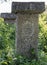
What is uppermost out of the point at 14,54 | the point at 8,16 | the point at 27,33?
the point at 8,16

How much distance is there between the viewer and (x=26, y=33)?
22.4ft

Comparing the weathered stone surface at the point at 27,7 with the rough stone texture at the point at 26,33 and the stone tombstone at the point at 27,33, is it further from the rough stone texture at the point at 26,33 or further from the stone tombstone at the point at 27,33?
the rough stone texture at the point at 26,33

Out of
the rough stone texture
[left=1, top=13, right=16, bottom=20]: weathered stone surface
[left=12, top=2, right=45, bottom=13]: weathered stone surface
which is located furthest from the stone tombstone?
[left=1, top=13, right=16, bottom=20]: weathered stone surface

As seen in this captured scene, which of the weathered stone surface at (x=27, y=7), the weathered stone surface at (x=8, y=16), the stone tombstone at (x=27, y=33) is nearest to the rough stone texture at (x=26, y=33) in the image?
the stone tombstone at (x=27, y=33)

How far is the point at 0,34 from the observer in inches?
332

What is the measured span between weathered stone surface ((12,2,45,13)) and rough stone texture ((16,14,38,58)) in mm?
251

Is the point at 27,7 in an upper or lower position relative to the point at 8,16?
upper

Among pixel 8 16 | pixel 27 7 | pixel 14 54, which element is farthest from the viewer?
pixel 8 16

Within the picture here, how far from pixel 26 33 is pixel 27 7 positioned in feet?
2.16

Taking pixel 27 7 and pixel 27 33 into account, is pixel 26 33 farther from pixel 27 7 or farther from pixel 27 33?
pixel 27 7

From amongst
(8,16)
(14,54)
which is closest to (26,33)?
(14,54)

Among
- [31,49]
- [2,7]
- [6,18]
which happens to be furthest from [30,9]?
[2,7]

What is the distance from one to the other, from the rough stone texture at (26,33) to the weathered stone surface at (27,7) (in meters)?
0.25

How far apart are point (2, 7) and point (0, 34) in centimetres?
426
